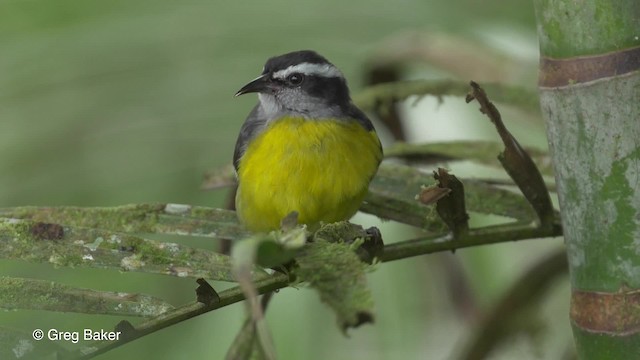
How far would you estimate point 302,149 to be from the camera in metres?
2.47

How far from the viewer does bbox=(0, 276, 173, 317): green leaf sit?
4.44ft

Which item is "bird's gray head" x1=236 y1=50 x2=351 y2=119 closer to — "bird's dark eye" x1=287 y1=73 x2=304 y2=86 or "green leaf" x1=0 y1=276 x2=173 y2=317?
"bird's dark eye" x1=287 y1=73 x2=304 y2=86

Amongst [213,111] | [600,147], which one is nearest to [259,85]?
[213,111]

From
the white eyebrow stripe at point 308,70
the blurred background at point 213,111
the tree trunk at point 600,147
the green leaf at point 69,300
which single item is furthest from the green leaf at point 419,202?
the white eyebrow stripe at point 308,70

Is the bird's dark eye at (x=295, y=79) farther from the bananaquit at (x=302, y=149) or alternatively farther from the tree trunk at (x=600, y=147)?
the tree trunk at (x=600, y=147)

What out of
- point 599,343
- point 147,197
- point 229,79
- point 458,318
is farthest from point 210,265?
point 229,79

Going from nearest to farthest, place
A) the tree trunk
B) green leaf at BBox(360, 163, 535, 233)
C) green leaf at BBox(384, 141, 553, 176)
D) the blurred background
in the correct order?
1. the tree trunk
2. green leaf at BBox(360, 163, 535, 233)
3. green leaf at BBox(384, 141, 553, 176)
4. the blurred background

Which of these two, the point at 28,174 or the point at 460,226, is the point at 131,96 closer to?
the point at 28,174

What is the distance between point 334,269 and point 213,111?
1.25 metres

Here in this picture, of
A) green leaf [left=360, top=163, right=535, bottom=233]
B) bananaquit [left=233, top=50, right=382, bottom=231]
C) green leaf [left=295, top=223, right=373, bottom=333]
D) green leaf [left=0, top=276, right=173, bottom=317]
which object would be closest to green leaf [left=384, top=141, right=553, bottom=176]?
green leaf [left=360, top=163, right=535, bottom=233]

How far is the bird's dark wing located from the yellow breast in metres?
0.02

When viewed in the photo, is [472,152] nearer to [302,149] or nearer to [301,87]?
[302,149]

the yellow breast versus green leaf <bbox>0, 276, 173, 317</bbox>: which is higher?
green leaf <bbox>0, 276, 173, 317</bbox>

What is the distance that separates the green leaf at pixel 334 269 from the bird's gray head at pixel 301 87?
114 centimetres
